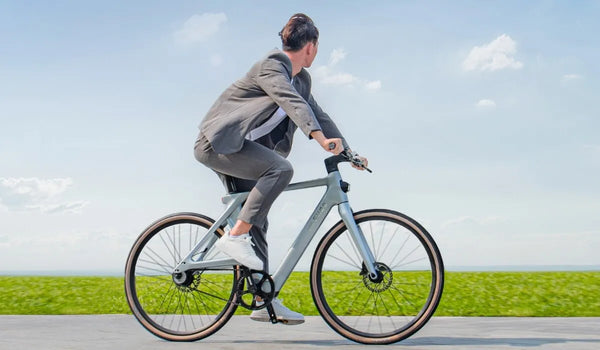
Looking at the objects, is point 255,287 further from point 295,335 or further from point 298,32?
point 298,32

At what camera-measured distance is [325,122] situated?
5.23 meters

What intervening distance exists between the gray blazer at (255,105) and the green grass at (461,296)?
252 cm

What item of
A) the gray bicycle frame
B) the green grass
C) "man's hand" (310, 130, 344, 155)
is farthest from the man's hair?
the green grass

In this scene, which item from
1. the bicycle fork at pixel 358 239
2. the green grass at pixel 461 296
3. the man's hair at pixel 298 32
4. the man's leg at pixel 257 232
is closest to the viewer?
the bicycle fork at pixel 358 239

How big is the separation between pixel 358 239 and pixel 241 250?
2.53ft

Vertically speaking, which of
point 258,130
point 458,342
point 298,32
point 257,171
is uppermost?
point 298,32

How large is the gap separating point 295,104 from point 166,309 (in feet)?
5.98

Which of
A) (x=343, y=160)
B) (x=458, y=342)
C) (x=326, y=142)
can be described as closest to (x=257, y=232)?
(x=343, y=160)

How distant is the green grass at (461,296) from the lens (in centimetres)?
723

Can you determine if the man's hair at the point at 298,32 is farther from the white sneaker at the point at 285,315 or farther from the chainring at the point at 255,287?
the white sneaker at the point at 285,315

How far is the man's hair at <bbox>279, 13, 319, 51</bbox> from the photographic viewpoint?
189 inches

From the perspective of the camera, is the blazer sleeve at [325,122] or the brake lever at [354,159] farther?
the blazer sleeve at [325,122]

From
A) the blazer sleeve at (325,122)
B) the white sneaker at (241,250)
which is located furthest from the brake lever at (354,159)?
the white sneaker at (241,250)

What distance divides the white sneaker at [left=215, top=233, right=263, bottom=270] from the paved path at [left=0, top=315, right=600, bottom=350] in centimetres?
53
